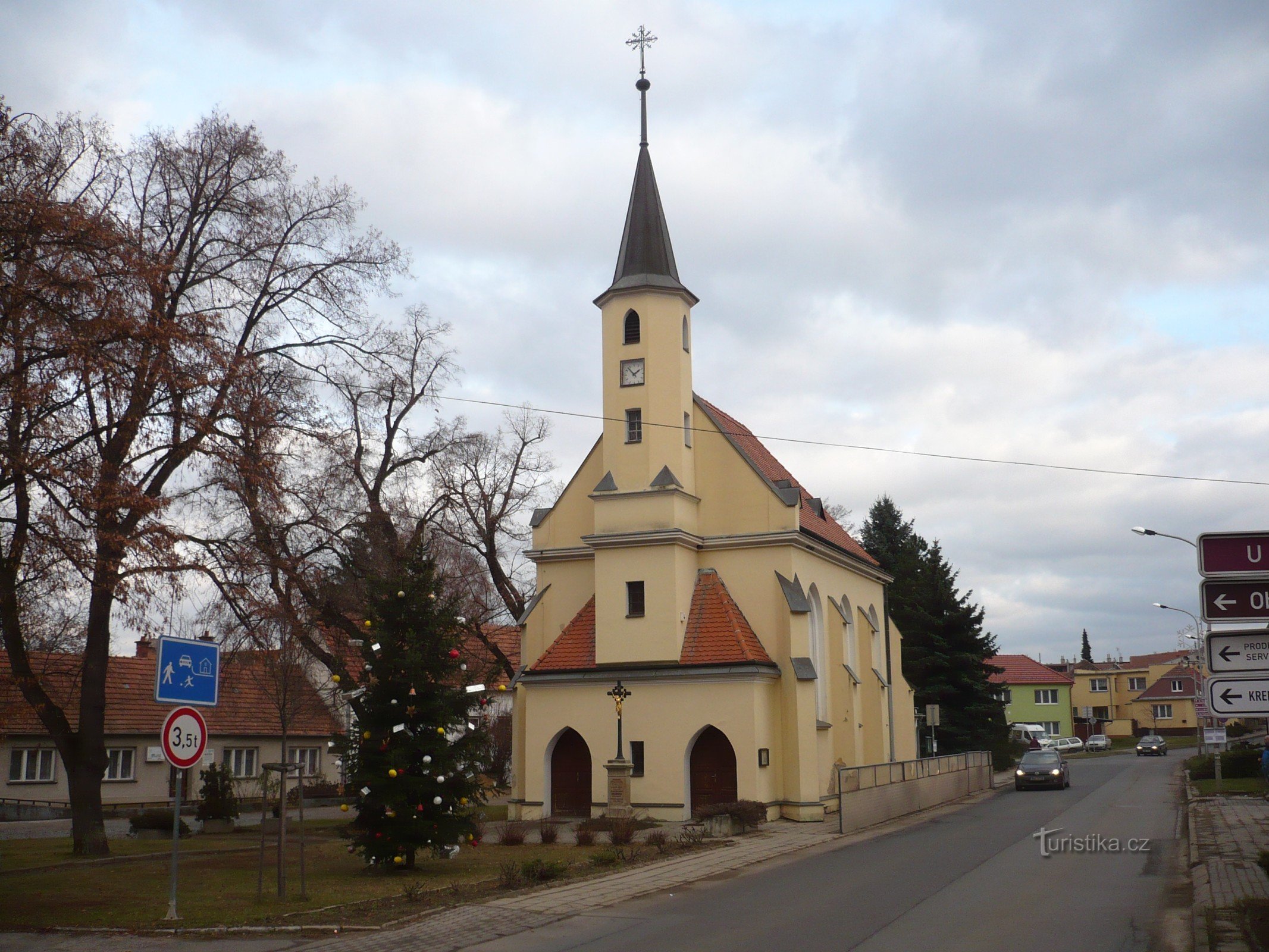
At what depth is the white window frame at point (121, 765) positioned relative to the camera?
3934 cm

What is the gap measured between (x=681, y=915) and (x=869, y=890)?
3.13 meters

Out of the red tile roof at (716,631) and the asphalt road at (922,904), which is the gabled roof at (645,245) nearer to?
the red tile roof at (716,631)

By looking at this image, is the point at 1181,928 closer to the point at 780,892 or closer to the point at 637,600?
the point at 780,892

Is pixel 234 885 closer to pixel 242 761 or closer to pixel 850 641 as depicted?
pixel 850 641

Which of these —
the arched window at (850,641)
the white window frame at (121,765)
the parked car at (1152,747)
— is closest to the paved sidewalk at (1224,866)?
the arched window at (850,641)

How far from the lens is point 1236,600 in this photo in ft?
29.9

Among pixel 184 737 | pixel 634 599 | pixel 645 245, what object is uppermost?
pixel 645 245

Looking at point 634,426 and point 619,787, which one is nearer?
point 619,787

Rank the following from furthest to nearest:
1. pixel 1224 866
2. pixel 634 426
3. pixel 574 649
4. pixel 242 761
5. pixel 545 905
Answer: pixel 242 761 → pixel 634 426 → pixel 574 649 → pixel 1224 866 → pixel 545 905

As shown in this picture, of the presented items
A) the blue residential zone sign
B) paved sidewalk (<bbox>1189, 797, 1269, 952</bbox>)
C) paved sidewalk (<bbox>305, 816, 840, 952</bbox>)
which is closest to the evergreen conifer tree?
paved sidewalk (<bbox>1189, 797, 1269, 952</bbox>)

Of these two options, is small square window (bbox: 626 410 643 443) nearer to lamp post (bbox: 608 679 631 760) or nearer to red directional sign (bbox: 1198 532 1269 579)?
lamp post (bbox: 608 679 631 760)

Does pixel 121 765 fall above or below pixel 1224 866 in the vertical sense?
below

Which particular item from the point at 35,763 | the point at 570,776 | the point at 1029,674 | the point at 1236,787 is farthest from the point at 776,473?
the point at 1029,674

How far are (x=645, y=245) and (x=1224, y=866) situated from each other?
74.7 feet
